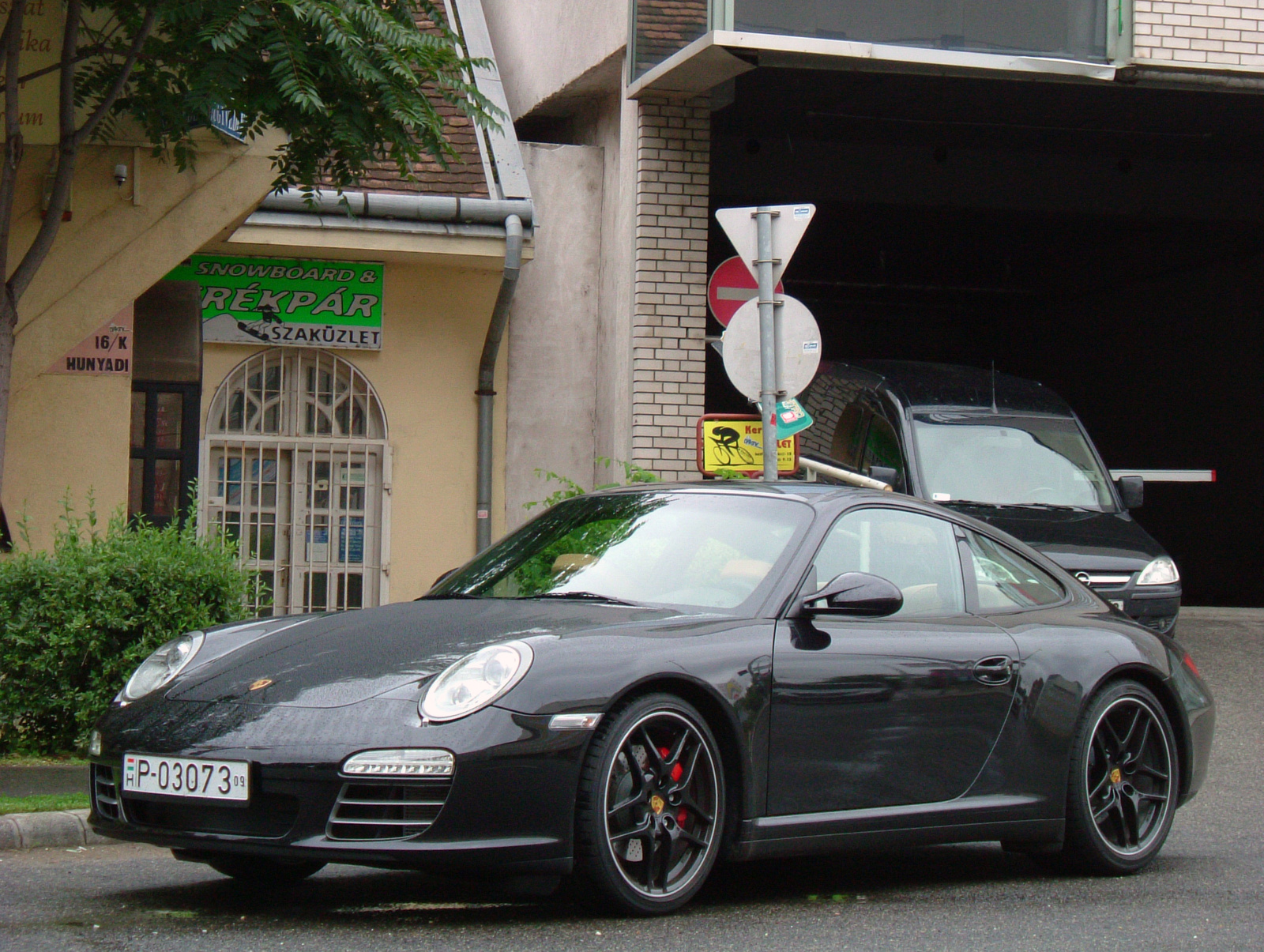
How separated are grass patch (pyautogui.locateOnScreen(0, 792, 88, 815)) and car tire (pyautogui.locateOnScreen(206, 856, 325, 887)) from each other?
160 cm

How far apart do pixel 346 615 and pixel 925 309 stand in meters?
28.0

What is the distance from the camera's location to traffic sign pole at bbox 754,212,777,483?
8500mm

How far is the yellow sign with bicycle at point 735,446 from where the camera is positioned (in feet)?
31.6

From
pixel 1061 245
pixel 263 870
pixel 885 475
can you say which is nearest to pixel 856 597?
pixel 263 870

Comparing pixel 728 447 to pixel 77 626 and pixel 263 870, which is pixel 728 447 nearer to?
pixel 77 626

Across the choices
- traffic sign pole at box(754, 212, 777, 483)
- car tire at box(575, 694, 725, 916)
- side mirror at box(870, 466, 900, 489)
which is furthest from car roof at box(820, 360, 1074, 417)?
car tire at box(575, 694, 725, 916)

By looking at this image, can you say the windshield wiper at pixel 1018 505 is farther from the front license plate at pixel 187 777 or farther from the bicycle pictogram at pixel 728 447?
the front license plate at pixel 187 777

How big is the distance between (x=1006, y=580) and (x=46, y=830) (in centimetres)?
381

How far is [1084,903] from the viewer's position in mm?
5703

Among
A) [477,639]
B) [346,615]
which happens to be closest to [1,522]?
[346,615]

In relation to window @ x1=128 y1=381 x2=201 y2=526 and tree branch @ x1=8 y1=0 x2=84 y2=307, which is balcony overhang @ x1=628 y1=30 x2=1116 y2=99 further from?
tree branch @ x1=8 y1=0 x2=84 y2=307

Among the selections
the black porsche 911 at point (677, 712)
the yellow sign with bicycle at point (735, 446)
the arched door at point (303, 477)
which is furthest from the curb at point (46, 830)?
the arched door at point (303, 477)

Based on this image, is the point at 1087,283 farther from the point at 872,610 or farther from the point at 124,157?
the point at 872,610

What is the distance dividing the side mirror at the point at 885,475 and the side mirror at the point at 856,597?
6021 millimetres
